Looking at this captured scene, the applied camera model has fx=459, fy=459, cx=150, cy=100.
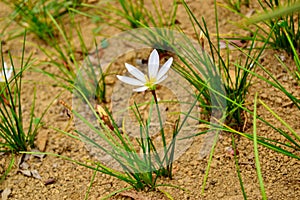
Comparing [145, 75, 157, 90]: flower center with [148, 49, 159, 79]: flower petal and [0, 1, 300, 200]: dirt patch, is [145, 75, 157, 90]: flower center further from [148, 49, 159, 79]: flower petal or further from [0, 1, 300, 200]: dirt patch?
[0, 1, 300, 200]: dirt patch

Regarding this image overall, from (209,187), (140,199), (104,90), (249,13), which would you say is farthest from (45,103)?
(249,13)

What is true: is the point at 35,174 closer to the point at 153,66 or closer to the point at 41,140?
the point at 41,140

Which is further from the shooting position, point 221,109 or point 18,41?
point 18,41

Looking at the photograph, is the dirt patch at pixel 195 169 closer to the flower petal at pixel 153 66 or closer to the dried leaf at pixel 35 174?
the dried leaf at pixel 35 174

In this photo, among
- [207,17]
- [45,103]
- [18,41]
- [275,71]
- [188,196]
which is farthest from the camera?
[18,41]

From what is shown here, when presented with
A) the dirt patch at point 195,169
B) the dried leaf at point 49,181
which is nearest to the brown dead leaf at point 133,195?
the dirt patch at point 195,169

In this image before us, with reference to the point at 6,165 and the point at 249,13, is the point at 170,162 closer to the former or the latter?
the point at 6,165

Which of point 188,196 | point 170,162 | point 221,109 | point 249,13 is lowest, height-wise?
point 188,196

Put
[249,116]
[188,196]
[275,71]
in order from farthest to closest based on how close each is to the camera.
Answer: [275,71], [249,116], [188,196]

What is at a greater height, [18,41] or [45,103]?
[18,41]

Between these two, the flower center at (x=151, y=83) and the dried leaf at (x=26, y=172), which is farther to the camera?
the dried leaf at (x=26, y=172)

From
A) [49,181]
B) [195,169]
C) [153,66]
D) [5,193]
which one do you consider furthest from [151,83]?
[5,193]
